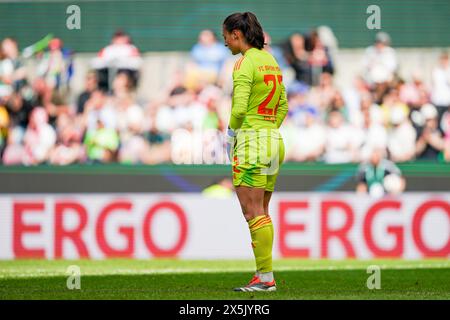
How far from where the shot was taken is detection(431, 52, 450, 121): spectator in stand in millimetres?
14609

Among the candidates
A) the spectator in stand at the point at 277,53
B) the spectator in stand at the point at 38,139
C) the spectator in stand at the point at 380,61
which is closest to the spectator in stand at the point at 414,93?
the spectator in stand at the point at 380,61

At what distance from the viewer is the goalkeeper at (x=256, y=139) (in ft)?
23.6

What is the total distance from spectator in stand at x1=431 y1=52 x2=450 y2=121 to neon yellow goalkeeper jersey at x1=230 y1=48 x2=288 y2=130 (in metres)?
7.69

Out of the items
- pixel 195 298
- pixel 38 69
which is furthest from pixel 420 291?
pixel 38 69

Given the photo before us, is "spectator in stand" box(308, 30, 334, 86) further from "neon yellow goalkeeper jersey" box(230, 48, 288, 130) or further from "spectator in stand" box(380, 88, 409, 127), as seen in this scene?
"neon yellow goalkeeper jersey" box(230, 48, 288, 130)

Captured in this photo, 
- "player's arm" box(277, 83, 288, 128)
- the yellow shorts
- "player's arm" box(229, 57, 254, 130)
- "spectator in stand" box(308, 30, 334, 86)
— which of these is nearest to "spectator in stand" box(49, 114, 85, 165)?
"spectator in stand" box(308, 30, 334, 86)

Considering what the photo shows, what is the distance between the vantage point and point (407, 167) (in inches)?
543

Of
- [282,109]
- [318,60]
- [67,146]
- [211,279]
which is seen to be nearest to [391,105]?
[318,60]

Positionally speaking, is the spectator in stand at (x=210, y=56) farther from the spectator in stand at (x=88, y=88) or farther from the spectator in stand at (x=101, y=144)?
the spectator in stand at (x=101, y=144)

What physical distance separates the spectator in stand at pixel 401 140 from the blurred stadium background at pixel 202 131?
0.03 metres

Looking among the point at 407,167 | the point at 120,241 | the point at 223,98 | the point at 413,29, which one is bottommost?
the point at 120,241
